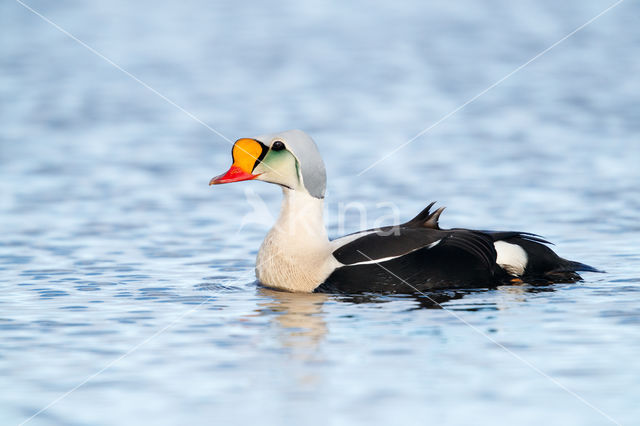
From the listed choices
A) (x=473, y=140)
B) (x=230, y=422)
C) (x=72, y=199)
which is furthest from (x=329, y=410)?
(x=473, y=140)

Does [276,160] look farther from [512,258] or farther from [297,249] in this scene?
[512,258]

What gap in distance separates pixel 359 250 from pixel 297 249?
0.51m

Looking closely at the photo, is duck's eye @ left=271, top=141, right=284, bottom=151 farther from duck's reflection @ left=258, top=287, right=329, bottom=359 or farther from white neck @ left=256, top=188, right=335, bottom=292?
duck's reflection @ left=258, top=287, right=329, bottom=359

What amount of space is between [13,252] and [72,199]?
2.28m

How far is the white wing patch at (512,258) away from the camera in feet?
27.8

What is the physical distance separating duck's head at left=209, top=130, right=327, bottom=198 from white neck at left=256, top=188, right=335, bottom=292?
16 centimetres

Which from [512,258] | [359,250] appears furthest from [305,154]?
[512,258]

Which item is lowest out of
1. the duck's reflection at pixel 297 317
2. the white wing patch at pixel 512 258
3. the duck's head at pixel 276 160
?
the duck's reflection at pixel 297 317

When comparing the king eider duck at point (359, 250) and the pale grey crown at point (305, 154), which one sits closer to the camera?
the king eider duck at point (359, 250)

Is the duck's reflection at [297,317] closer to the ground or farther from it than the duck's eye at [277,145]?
closer to the ground

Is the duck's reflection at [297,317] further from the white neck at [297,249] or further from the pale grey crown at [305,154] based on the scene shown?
the pale grey crown at [305,154]

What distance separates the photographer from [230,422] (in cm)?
541

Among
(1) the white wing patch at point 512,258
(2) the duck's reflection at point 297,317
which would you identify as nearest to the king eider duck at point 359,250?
(1) the white wing patch at point 512,258

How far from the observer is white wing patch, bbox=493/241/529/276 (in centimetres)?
848
